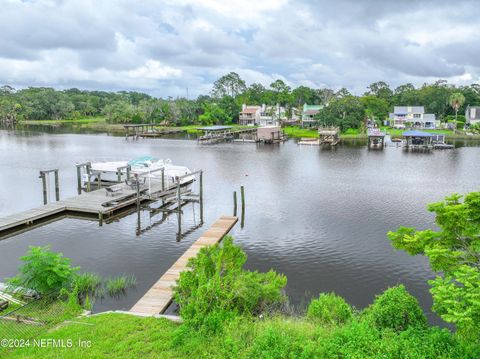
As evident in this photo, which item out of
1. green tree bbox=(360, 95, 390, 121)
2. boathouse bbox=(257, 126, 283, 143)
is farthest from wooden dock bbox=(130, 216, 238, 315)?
green tree bbox=(360, 95, 390, 121)

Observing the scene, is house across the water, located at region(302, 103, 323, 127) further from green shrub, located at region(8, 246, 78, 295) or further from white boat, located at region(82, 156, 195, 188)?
green shrub, located at region(8, 246, 78, 295)

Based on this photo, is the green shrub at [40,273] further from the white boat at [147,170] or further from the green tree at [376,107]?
the green tree at [376,107]

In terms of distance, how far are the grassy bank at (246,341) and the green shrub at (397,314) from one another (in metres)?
0.40

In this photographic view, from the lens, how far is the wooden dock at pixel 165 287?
14195 millimetres

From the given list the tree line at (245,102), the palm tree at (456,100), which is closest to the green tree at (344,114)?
the tree line at (245,102)

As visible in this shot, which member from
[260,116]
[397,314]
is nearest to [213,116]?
[260,116]

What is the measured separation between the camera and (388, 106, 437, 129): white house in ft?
342

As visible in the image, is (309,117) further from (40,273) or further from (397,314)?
(397,314)

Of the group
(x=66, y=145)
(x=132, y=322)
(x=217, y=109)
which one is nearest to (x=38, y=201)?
(x=132, y=322)

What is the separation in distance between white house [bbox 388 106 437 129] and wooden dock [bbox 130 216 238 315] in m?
94.7

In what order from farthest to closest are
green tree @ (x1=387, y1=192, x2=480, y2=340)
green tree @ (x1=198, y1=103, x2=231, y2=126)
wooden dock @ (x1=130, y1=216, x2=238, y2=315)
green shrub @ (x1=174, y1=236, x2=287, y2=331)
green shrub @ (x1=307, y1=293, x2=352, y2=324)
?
green tree @ (x1=198, y1=103, x2=231, y2=126) < wooden dock @ (x1=130, y1=216, x2=238, y2=315) < green shrub @ (x1=307, y1=293, x2=352, y2=324) < green shrub @ (x1=174, y1=236, x2=287, y2=331) < green tree @ (x1=387, y1=192, x2=480, y2=340)

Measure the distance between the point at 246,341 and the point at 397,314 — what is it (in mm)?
4008

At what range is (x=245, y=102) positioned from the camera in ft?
424

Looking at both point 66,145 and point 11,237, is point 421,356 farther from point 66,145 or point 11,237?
point 66,145
